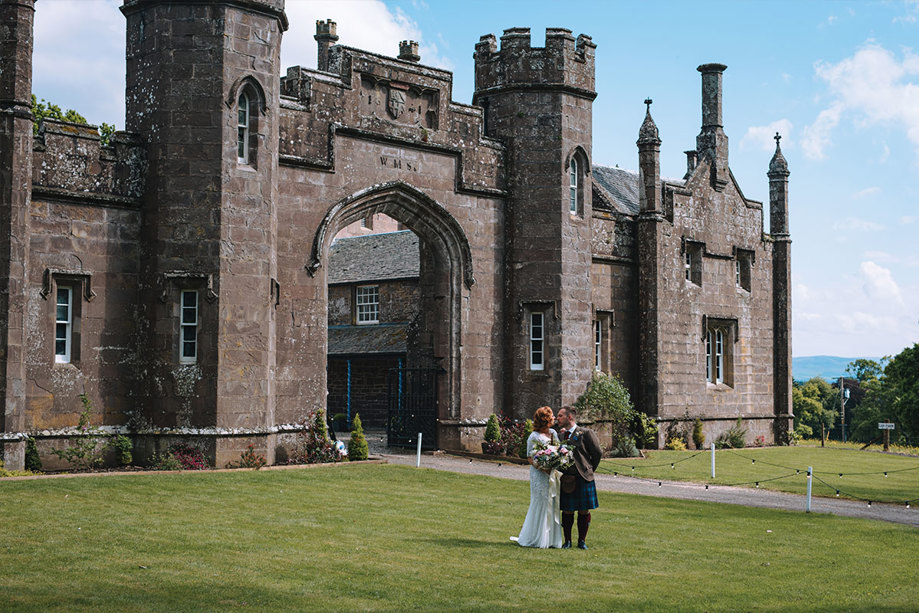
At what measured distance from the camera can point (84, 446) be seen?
18.3m

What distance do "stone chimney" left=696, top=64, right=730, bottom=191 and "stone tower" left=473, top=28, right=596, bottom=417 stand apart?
838cm

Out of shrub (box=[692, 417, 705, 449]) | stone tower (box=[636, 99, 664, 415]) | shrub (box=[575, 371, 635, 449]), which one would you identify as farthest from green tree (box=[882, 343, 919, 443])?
shrub (box=[575, 371, 635, 449])

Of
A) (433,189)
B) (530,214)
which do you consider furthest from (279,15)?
(530,214)

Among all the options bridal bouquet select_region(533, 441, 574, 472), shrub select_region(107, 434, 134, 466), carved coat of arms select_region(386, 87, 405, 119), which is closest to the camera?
bridal bouquet select_region(533, 441, 574, 472)

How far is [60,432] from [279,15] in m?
9.06

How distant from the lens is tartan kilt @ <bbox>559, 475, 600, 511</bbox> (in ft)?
38.0

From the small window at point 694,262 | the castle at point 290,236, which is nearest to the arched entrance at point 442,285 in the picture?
the castle at point 290,236

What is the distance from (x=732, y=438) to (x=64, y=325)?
20.5 m

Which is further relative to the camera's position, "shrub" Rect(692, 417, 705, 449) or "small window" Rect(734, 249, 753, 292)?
Answer: "small window" Rect(734, 249, 753, 292)

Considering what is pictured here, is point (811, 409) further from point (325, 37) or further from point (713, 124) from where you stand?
point (325, 37)

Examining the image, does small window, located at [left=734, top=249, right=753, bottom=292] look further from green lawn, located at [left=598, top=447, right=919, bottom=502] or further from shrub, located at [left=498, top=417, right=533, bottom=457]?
shrub, located at [left=498, top=417, right=533, bottom=457]

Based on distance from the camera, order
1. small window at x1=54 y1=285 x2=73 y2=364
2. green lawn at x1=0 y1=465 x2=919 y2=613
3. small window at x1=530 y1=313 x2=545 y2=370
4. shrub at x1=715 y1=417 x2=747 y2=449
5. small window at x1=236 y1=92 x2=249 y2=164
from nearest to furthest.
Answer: green lawn at x1=0 y1=465 x2=919 y2=613 → small window at x1=54 y1=285 x2=73 y2=364 → small window at x1=236 y1=92 x2=249 y2=164 → small window at x1=530 y1=313 x2=545 y2=370 → shrub at x1=715 y1=417 x2=747 y2=449

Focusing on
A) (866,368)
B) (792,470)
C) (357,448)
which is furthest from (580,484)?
(866,368)

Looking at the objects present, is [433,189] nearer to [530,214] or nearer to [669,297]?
[530,214]
